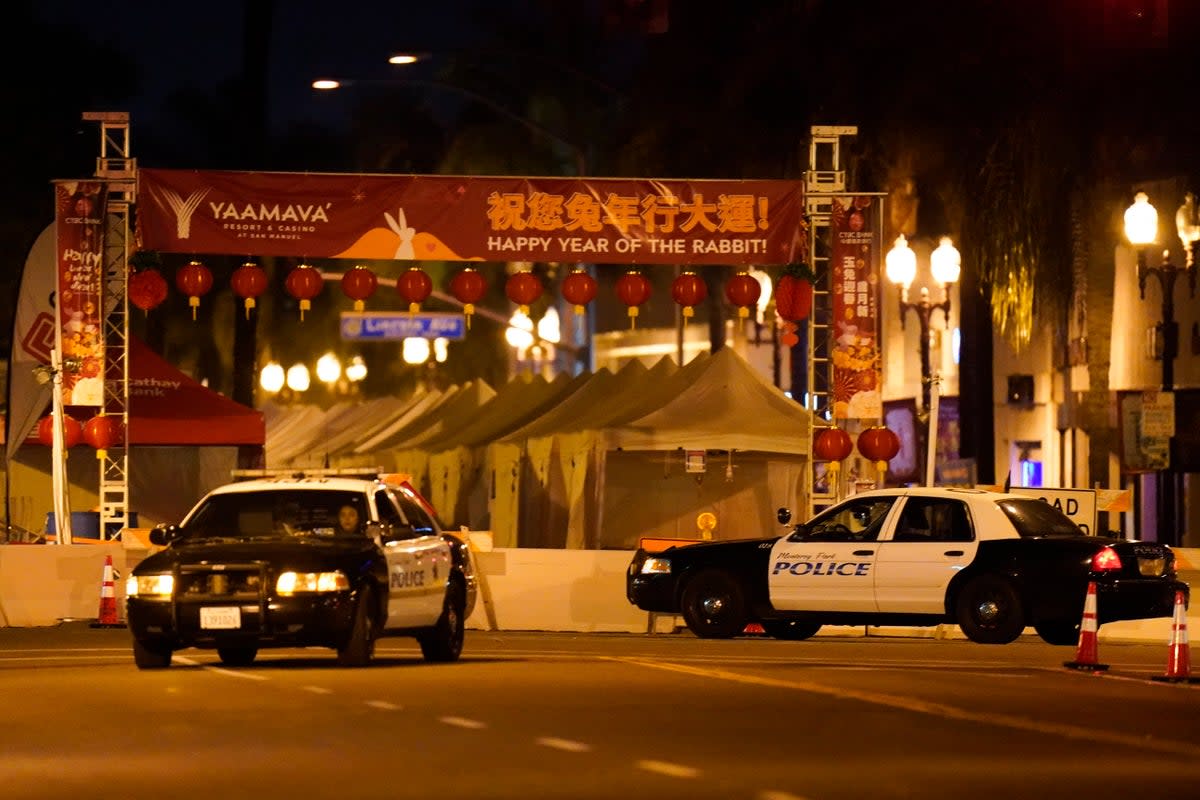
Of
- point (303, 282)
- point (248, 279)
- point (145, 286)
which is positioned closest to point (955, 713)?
point (145, 286)

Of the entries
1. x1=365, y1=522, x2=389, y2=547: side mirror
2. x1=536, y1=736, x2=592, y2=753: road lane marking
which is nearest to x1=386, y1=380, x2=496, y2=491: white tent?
x1=365, y1=522, x2=389, y2=547: side mirror

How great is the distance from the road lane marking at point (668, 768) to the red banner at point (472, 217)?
16.8m

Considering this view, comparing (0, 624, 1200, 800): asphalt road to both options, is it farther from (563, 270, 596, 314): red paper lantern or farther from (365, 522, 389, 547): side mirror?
(563, 270, 596, 314): red paper lantern

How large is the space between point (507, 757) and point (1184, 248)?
1038 inches

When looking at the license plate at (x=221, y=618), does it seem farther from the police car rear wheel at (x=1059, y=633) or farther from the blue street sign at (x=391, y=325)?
the blue street sign at (x=391, y=325)

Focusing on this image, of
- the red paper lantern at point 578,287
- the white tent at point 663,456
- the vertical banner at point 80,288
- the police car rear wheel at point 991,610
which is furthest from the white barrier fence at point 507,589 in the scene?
the white tent at point 663,456

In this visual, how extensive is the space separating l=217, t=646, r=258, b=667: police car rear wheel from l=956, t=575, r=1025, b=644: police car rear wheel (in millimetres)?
7045

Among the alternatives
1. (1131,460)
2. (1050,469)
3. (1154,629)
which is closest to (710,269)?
(1050,469)

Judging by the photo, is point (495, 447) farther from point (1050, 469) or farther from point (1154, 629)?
point (1154, 629)

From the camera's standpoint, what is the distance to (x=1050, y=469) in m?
42.8

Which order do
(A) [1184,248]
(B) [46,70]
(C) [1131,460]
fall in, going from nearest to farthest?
(C) [1131,460] → (A) [1184,248] → (B) [46,70]

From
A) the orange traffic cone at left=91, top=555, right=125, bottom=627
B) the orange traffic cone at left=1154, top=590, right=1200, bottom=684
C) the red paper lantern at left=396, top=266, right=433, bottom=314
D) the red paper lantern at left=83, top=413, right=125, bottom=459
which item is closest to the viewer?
the orange traffic cone at left=1154, top=590, right=1200, bottom=684

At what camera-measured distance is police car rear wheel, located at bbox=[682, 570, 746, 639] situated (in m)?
23.8

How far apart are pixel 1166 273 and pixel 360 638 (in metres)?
21.3
